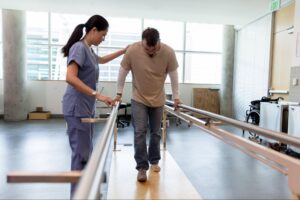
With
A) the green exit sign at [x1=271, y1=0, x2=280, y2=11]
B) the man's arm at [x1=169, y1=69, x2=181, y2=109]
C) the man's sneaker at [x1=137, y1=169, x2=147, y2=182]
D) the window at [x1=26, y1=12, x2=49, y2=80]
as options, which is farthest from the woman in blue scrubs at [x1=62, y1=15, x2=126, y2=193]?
the window at [x1=26, y1=12, x2=49, y2=80]

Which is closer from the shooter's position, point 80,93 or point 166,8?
point 80,93

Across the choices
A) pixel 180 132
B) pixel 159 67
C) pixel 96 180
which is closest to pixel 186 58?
pixel 180 132

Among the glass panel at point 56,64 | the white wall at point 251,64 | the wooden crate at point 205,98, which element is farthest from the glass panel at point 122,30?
the white wall at point 251,64

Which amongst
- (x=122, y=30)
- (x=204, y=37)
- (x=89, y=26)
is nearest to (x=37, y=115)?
(x=122, y=30)

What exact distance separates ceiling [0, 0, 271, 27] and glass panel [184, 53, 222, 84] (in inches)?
62.1

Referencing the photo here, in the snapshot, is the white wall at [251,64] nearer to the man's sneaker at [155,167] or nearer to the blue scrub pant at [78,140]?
the man's sneaker at [155,167]

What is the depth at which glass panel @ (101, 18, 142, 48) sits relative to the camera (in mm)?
7582

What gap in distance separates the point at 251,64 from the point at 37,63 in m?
5.71

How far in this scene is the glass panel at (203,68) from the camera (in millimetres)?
7930

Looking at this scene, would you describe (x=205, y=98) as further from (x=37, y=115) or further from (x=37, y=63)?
(x=37, y=63)

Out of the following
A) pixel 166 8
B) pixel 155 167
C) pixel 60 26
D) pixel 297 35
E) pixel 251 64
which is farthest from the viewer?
pixel 60 26

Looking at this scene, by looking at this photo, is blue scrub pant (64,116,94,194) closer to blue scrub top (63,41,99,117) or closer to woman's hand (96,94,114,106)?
blue scrub top (63,41,99,117)

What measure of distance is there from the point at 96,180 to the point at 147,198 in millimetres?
1362

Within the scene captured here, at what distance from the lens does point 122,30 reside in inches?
301
